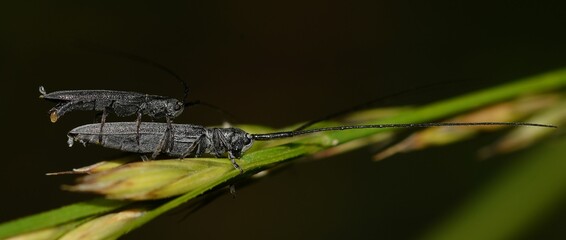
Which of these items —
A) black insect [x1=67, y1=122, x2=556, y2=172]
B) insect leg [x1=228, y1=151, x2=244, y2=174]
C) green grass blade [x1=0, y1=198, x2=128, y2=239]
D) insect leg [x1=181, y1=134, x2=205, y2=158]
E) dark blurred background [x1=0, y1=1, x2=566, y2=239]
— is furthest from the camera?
dark blurred background [x1=0, y1=1, x2=566, y2=239]

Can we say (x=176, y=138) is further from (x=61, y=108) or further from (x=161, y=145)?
(x=61, y=108)

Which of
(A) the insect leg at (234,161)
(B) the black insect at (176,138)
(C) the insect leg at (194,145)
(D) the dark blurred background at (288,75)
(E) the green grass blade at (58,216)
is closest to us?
(E) the green grass blade at (58,216)

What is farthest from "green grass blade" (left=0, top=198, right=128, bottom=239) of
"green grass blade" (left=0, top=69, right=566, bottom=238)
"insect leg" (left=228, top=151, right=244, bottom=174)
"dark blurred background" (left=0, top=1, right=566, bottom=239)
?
"dark blurred background" (left=0, top=1, right=566, bottom=239)

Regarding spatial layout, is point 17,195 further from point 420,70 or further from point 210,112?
point 420,70

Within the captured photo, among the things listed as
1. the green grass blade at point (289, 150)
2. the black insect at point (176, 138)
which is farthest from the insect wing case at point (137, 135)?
the green grass blade at point (289, 150)

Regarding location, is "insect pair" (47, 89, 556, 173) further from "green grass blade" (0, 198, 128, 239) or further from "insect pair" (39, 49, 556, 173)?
"green grass blade" (0, 198, 128, 239)

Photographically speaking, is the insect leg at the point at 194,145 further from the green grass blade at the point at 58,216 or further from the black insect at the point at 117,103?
the green grass blade at the point at 58,216
